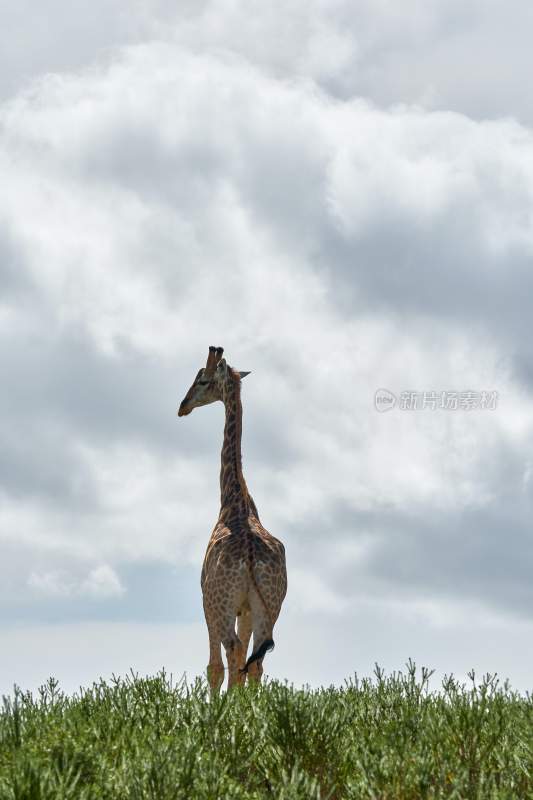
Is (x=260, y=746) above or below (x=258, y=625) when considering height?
below

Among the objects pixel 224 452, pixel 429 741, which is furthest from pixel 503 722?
pixel 224 452

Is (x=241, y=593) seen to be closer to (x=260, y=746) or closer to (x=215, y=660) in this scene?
(x=215, y=660)

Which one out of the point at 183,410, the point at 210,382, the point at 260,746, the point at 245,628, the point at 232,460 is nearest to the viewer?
the point at 260,746

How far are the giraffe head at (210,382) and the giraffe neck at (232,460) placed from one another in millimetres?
137

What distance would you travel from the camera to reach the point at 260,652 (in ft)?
41.4

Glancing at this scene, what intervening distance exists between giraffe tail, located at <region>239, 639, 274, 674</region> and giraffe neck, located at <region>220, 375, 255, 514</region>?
2007mm

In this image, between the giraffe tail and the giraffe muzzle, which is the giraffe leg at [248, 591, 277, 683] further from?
the giraffe muzzle

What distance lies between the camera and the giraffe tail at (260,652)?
41.0 feet

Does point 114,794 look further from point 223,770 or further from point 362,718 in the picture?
point 362,718

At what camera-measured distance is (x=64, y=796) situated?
255 inches

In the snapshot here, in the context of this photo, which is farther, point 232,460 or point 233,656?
point 232,460

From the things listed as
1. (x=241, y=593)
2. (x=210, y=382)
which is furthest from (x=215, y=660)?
(x=210, y=382)

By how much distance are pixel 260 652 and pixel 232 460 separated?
3.07 m

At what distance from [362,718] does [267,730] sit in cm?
207
